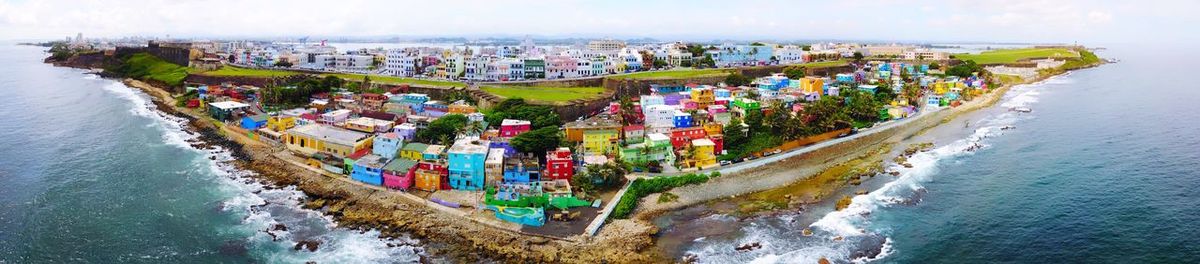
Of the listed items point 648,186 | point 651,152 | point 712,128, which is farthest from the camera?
point 712,128

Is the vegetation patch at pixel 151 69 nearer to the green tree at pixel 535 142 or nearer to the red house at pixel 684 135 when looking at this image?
the green tree at pixel 535 142

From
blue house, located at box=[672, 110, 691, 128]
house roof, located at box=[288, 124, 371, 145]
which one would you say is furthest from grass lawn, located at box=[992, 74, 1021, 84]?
house roof, located at box=[288, 124, 371, 145]

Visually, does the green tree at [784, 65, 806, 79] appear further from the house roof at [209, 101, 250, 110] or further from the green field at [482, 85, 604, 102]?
the house roof at [209, 101, 250, 110]

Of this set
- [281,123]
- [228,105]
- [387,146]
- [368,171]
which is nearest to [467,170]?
[368,171]

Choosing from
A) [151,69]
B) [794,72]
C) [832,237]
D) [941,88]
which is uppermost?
[794,72]

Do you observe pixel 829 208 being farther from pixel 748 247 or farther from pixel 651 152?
pixel 651 152

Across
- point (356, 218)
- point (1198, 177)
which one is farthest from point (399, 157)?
point (1198, 177)

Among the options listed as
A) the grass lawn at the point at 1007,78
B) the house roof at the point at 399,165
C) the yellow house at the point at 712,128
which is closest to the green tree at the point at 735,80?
the yellow house at the point at 712,128
